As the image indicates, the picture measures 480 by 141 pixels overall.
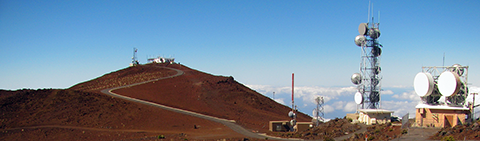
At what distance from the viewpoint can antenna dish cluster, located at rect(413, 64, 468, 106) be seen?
3034cm

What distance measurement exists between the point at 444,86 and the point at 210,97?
43.6m

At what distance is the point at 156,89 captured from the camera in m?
67.4

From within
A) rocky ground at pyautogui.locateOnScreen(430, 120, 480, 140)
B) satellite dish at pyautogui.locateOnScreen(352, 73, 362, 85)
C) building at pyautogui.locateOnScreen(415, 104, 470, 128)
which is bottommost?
rocky ground at pyautogui.locateOnScreen(430, 120, 480, 140)

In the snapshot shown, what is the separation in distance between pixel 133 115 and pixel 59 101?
11.5 m

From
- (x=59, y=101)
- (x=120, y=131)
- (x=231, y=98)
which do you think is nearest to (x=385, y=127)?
(x=120, y=131)

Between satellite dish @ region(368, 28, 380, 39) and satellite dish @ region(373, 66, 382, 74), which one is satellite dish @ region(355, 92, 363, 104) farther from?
satellite dish @ region(368, 28, 380, 39)

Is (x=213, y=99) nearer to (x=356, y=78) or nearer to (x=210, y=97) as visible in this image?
(x=210, y=97)

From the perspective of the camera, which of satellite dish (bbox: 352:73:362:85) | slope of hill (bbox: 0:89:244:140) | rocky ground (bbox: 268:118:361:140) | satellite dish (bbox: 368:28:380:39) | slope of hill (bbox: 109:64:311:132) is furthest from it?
slope of hill (bbox: 109:64:311:132)

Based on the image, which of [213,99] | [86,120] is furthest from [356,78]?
[86,120]

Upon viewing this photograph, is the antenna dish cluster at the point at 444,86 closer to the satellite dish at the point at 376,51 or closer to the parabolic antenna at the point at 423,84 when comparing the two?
the parabolic antenna at the point at 423,84

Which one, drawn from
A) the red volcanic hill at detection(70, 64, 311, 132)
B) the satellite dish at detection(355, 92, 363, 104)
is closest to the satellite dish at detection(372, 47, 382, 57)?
the satellite dish at detection(355, 92, 363, 104)

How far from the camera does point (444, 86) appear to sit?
3092cm

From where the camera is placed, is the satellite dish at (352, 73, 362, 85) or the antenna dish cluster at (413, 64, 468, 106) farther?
the satellite dish at (352, 73, 362, 85)

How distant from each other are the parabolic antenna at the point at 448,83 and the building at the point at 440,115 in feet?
4.94
